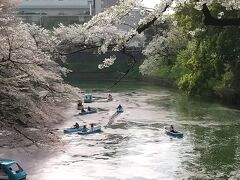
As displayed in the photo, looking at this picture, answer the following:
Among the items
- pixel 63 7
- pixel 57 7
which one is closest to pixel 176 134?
pixel 63 7

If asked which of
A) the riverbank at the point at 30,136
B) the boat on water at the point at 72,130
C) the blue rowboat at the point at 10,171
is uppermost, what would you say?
the riverbank at the point at 30,136

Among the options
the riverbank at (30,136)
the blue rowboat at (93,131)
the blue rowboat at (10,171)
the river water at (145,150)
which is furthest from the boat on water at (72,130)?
the blue rowboat at (10,171)

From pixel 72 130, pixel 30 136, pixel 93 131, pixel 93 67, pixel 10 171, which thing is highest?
pixel 93 67

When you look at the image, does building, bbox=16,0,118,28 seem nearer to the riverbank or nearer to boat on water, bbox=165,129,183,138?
boat on water, bbox=165,129,183,138

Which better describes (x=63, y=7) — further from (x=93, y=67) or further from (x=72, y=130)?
(x=72, y=130)

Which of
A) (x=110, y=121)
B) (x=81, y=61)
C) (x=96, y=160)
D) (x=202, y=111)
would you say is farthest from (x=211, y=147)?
(x=81, y=61)

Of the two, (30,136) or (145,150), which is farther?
(145,150)

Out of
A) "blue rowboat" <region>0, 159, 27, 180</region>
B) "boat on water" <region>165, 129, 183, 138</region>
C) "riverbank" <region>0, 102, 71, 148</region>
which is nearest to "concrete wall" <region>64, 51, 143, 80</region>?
"boat on water" <region>165, 129, 183, 138</region>

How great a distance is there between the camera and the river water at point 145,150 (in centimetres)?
2005

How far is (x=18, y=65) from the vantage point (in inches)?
634

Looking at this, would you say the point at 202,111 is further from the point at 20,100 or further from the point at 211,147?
the point at 20,100

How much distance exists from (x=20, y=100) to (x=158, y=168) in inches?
303

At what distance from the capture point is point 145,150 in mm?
24922

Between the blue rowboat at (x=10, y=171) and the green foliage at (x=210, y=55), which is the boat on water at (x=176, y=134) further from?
the blue rowboat at (x=10, y=171)
